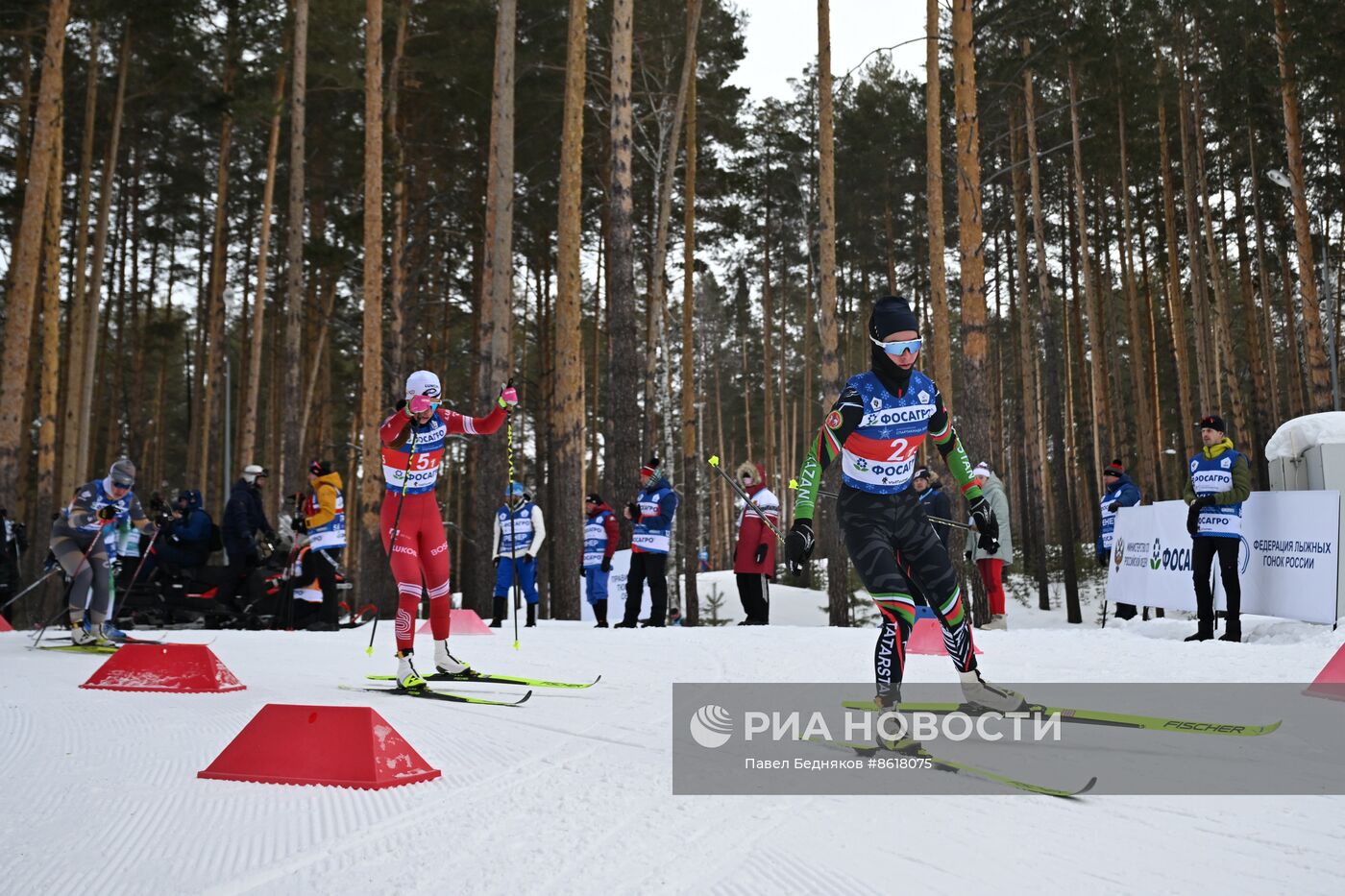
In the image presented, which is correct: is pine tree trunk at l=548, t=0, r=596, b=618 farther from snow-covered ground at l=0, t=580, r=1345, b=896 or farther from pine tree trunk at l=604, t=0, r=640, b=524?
snow-covered ground at l=0, t=580, r=1345, b=896

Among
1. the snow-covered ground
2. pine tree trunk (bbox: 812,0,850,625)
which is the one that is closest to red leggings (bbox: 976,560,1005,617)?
pine tree trunk (bbox: 812,0,850,625)

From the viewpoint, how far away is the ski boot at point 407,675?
6.81 metres

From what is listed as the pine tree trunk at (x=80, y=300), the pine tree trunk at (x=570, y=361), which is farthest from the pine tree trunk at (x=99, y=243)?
the pine tree trunk at (x=570, y=361)

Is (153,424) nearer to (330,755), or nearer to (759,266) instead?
(759,266)

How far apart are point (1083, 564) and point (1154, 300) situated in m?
14.3

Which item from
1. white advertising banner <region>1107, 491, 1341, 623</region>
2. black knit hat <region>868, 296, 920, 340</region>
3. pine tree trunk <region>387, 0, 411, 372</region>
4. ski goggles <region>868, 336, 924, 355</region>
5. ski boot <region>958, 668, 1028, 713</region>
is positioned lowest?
ski boot <region>958, 668, 1028, 713</region>

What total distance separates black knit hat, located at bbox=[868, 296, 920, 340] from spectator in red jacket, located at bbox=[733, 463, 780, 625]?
7.31 metres

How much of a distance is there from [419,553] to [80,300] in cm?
1970

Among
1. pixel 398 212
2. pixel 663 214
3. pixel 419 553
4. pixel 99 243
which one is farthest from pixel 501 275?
pixel 99 243

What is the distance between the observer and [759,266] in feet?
116

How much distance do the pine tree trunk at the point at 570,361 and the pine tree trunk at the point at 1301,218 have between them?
12874 millimetres

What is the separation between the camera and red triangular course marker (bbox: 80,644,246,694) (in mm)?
6938

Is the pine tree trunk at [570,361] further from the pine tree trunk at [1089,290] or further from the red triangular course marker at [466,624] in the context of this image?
the pine tree trunk at [1089,290]

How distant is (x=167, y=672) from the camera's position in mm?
7070
